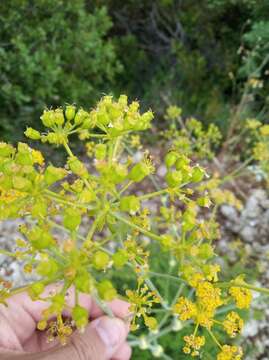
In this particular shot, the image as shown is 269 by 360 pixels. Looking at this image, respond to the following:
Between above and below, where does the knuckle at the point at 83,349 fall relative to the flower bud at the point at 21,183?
below

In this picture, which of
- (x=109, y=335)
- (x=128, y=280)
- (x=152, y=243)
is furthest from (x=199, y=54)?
(x=109, y=335)

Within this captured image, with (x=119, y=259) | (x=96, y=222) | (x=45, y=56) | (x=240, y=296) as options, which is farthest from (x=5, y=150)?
(x=45, y=56)

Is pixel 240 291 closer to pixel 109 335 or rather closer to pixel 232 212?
pixel 109 335

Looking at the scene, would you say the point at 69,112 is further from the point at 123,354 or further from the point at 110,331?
the point at 123,354

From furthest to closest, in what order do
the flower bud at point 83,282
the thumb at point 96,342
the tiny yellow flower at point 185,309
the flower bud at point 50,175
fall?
the thumb at point 96,342
the tiny yellow flower at point 185,309
the flower bud at point 50,175
the flower bud at point 83,282

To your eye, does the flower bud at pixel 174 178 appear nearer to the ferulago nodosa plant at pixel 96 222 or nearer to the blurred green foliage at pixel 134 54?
the ferulago nodosa plant at pixel 96 222

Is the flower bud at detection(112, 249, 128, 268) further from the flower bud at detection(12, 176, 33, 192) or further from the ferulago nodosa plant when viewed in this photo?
the flower bud at detection(12, 176, 33, 192)

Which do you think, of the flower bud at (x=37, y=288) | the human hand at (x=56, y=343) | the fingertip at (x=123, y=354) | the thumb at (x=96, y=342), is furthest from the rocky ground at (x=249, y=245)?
the flower bud at (x=37, y=288)

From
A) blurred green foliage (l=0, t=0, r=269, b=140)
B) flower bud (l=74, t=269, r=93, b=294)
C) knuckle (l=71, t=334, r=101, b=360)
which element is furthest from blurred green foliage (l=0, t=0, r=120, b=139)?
flower bud (l=74, t=269, r=93, b=294)
